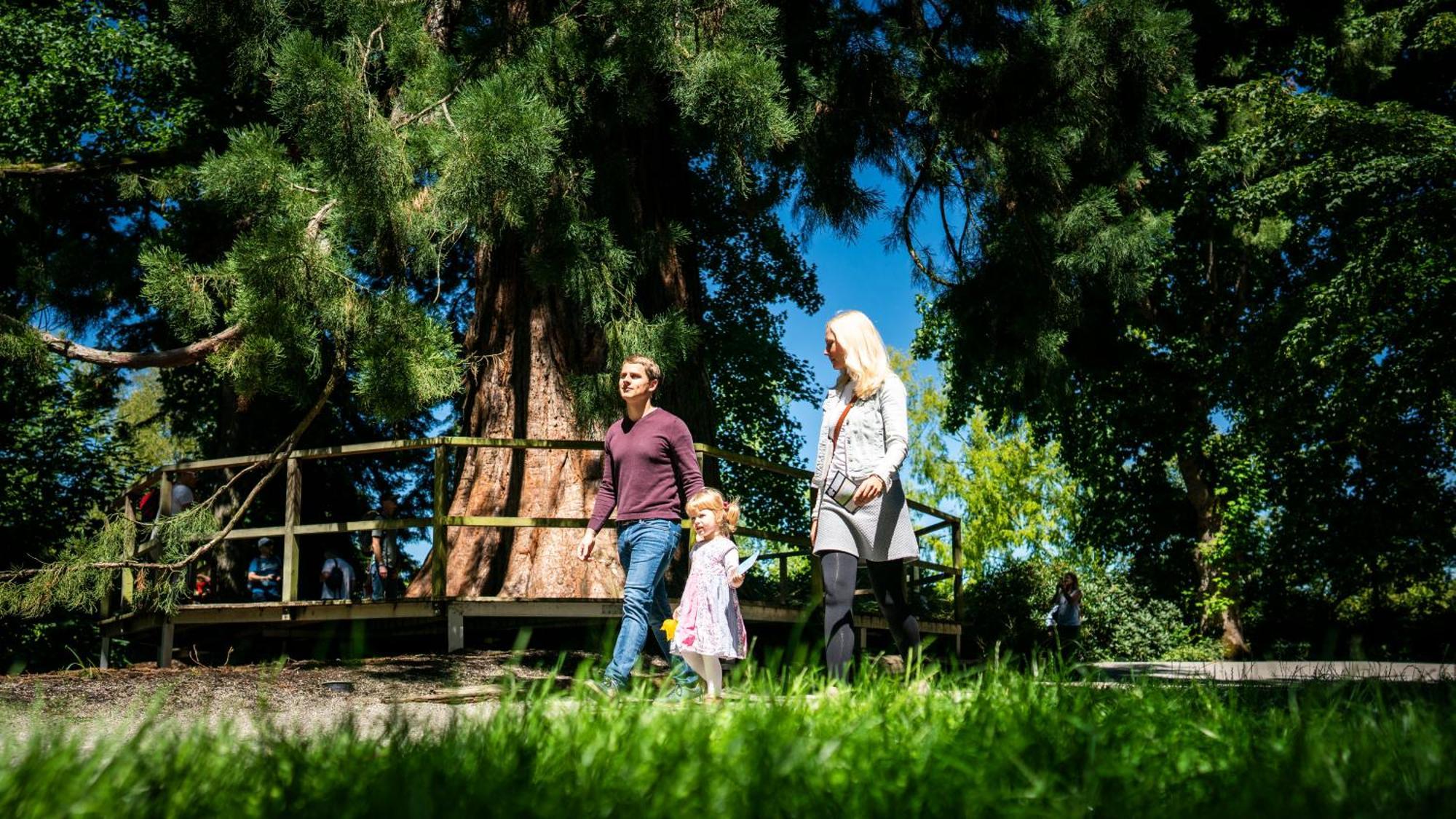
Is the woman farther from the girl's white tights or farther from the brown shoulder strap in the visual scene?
the girl's white tights

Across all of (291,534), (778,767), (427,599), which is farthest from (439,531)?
(778,767)

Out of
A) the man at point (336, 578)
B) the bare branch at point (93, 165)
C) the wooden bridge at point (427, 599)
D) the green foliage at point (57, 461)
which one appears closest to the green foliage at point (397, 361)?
the wooden bridge at point (427, 599)

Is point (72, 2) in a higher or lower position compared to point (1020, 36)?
higher

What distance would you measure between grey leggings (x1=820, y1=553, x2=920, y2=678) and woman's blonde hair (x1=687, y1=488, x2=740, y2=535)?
44.5 inches

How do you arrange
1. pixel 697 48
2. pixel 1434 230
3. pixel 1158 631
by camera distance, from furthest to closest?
pixel 1158 631
pixel 1434 230
pixel 697 48

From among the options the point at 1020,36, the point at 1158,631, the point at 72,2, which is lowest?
the point at 1158,631

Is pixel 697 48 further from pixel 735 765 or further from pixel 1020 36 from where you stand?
pixel 735 765

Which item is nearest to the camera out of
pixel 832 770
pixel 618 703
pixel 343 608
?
pixel 832 770

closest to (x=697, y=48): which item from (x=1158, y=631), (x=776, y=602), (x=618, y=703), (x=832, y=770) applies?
(x=776, y=602)

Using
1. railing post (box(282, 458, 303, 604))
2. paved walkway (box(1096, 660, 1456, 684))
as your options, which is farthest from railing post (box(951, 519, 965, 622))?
railing post (box(282, 458, 303, 604))

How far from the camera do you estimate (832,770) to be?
2570 millimetres

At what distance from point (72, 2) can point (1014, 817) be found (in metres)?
16.2

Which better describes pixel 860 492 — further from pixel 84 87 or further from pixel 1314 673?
pixel 84 87

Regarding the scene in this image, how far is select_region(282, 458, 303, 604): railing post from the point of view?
30.4ft
